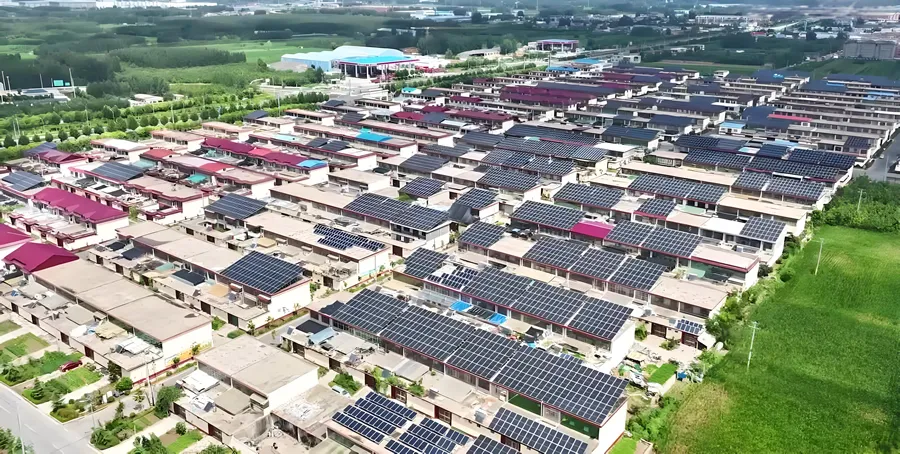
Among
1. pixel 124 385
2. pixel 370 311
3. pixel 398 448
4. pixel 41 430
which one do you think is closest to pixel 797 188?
pixel 370 311

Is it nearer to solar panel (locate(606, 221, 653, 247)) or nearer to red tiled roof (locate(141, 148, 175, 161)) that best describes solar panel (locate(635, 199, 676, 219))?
solar panel (locate(606, 221, 653, 247))

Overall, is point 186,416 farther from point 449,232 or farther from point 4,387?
point 449,232

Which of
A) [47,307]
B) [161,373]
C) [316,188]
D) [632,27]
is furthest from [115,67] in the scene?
[632,27]

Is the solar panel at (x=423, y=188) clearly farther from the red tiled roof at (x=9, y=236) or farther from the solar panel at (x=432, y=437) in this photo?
the solar panel at (x=432, y=437)

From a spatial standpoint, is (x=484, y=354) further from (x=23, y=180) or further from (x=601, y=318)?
(x=23, y=180)

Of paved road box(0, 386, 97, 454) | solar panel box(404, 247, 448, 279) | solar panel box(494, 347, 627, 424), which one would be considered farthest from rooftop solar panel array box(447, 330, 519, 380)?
paved road box(0, 386, 97, 454)

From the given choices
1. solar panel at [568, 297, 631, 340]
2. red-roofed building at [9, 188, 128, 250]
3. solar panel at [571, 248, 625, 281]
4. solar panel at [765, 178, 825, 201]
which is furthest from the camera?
solar panel at [765, 178, 825, 201]
